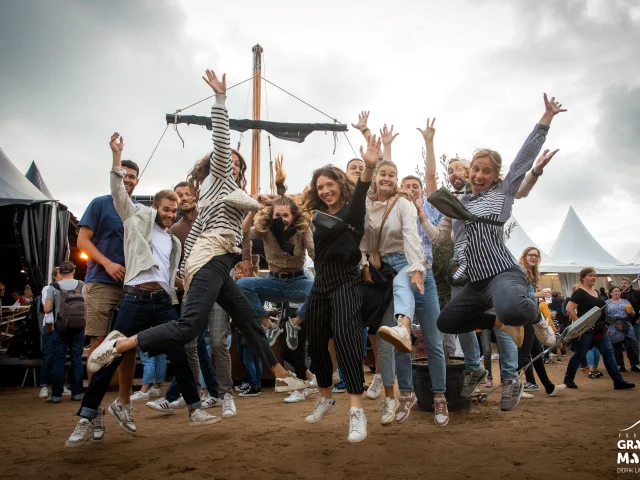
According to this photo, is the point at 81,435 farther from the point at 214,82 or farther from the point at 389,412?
the point at 214,82

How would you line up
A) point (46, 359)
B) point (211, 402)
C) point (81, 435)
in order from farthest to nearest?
point (46, 359)
point (211, 402)
point (81, 435)

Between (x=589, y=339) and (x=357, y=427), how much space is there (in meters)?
5.85

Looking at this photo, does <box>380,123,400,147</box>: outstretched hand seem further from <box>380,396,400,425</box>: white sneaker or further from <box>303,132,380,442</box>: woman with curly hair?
<box>380,396,400,425</box>: white sneaker

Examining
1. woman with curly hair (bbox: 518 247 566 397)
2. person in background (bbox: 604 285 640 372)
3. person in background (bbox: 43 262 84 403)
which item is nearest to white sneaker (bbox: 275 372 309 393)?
woman with curly hair (bbox: 518 247 566 397)

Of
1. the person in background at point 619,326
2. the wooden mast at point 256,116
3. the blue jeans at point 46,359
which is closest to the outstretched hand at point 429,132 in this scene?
the blue jeans at point 46,359

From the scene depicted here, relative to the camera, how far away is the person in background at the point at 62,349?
662 cm

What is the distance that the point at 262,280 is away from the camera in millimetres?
4984

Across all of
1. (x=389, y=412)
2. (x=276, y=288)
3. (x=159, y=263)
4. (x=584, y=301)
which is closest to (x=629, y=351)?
(x=584, y=301)

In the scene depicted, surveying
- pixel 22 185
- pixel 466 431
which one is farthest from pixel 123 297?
pixel 22 185

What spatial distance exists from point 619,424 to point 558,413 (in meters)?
0.67

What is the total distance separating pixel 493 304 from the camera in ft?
11.9

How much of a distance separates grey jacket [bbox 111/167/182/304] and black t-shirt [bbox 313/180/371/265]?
1.36m

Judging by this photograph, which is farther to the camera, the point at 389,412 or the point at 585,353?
the point at 585,353

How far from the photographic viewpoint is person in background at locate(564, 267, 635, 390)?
713cm
